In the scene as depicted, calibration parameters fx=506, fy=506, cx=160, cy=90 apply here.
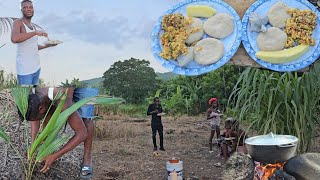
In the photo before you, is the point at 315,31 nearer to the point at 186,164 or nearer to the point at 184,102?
the point at 186,164

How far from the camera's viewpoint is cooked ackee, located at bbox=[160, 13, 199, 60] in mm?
4008

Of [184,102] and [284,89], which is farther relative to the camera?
[184,102]

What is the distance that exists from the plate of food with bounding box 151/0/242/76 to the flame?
0.90m

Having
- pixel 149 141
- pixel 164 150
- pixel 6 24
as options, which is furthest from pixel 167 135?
pixel 6 24

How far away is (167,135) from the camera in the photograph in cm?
1002

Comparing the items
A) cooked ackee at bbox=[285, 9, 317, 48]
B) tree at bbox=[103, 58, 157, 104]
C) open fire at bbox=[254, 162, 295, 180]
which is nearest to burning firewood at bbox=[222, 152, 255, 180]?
open fire at bbox=[254, 162, 295, 180]

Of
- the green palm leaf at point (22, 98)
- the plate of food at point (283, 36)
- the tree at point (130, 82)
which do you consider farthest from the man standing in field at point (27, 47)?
the tree at point (130, 82)

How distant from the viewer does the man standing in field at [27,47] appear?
4.35 metres

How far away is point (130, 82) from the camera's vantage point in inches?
710

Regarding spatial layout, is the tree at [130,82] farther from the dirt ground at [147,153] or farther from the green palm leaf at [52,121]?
the green palm leaf at [52,121]

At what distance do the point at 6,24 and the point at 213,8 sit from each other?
3.37 metres

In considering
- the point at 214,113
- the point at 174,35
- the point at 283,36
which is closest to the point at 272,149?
the point at 283,36

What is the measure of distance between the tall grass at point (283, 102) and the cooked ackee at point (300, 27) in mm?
764

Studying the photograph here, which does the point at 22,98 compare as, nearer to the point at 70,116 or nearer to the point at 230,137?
the point at 70,116
